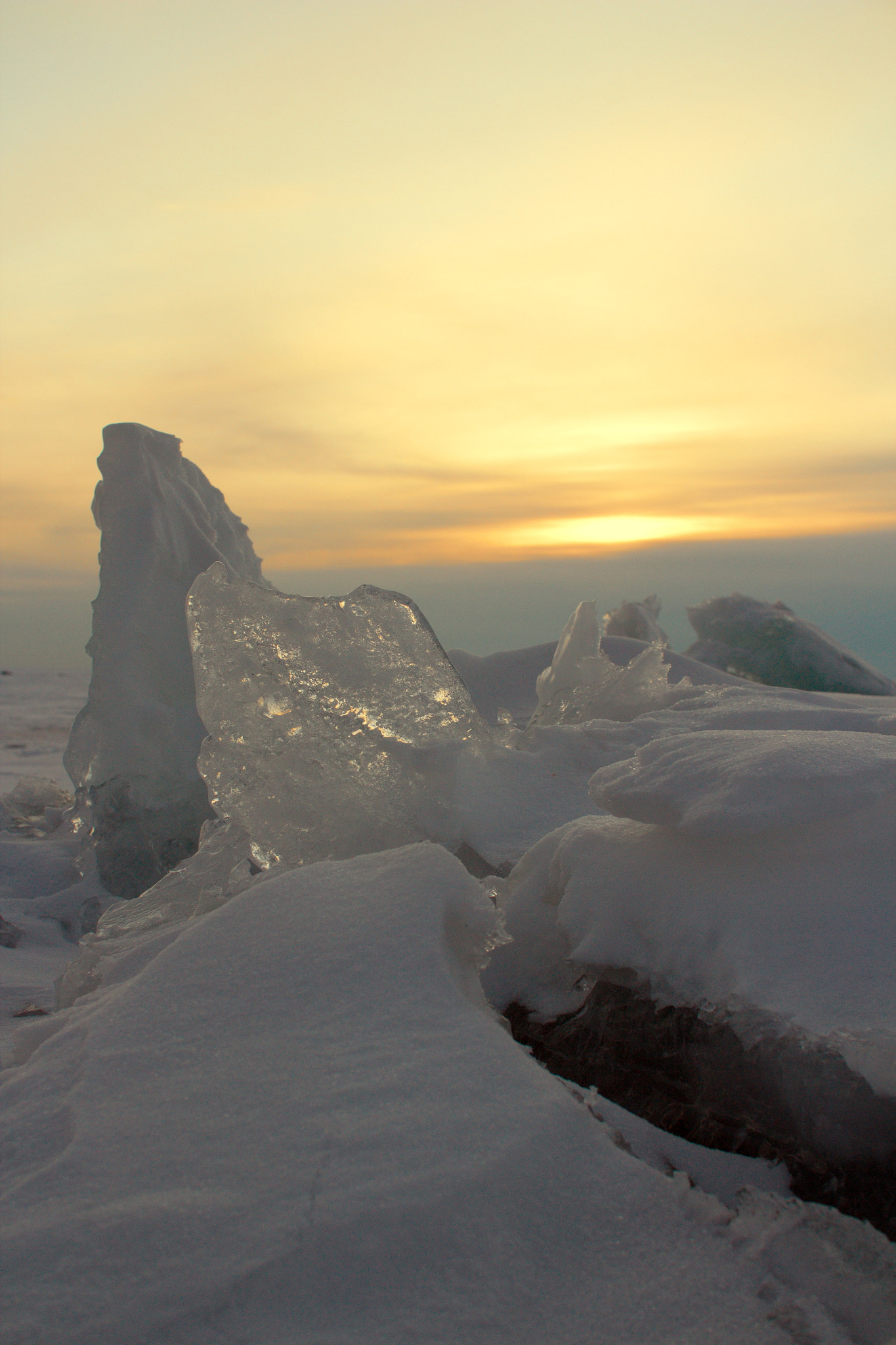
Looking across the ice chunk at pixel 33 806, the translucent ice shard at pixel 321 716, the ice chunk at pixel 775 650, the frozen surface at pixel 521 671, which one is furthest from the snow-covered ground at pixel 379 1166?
the ice chunk at pixel 775 650

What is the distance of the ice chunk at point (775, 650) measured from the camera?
10.1 metres

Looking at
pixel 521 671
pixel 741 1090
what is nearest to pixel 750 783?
pixel 741 1090

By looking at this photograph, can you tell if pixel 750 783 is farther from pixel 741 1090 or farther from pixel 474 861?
pixel 474 861

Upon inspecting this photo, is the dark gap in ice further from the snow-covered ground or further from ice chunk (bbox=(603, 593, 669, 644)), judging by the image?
ice chunk (bbox=(603, 593, 669, 644))

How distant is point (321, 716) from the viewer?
9.36ft

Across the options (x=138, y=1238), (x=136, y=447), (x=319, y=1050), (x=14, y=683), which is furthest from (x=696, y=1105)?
(x=14, y=683)

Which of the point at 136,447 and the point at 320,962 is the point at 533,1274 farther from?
the point at 136,447

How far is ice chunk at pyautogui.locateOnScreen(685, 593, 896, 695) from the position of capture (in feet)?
33.2

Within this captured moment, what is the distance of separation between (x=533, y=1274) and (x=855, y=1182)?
0.63 metres

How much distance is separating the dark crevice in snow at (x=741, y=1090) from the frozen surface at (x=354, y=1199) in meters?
0.09

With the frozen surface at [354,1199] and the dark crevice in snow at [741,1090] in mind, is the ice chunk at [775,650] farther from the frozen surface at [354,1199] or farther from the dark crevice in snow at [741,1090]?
the frozen surface at [354,1199]

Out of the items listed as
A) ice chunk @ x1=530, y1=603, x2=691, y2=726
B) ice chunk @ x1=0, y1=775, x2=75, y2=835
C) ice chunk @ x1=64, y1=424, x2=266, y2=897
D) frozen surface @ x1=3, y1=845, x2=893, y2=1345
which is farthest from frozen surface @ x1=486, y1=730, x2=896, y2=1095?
ice chunk @ x1=0, y1=775, x2=75, y2=835

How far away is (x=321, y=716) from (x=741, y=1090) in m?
1.74

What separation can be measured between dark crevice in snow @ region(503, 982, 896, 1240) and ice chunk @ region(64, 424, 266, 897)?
Answer: 3370 millimetres
